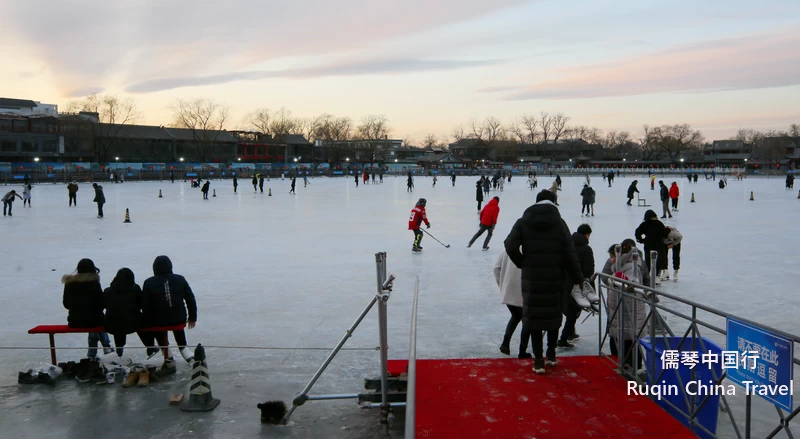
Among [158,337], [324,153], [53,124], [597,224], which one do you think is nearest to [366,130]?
[324,153]

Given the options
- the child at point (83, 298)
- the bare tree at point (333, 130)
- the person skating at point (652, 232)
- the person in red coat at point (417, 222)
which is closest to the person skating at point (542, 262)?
the child at point (83, 298)

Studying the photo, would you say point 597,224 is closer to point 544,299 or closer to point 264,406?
point 544,299

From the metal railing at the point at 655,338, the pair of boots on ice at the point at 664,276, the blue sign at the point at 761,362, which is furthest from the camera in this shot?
the pair of boots on ice at the point at 664,276

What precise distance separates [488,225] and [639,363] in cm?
863

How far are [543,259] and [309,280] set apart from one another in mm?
6208

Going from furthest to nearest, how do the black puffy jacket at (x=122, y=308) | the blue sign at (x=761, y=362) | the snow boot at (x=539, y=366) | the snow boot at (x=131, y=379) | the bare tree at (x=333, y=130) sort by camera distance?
1. the bare tree at (x=333, y=130)
2. the black puffy jacket at (x=122, y=308)
3. the snow boot at (x=131, y=379)
4. the snow boot at (x=539, y=366)
5. the blue sign at (x=761, y=362)

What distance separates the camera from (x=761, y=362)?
3.16m

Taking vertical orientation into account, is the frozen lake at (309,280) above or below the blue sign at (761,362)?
below

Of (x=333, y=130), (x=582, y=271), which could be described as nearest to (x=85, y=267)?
(x=582, y=271)

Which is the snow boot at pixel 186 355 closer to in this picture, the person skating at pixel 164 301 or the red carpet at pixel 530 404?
the person skating at pixel 164 301

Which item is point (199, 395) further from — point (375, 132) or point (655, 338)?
point (375, 132)

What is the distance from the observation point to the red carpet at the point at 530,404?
3.98 meters

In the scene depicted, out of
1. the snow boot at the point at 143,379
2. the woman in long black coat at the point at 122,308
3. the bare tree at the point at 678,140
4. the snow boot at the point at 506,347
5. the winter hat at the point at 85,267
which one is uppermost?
the bare tree at the point at 678,140

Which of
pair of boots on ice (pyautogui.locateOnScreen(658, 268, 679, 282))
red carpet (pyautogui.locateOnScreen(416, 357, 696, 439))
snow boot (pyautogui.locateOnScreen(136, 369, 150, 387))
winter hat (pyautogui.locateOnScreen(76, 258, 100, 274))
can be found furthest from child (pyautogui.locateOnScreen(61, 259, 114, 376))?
pair of boots on ice (pyautogui.locateOnScreen(658, 268, 679, 282))
